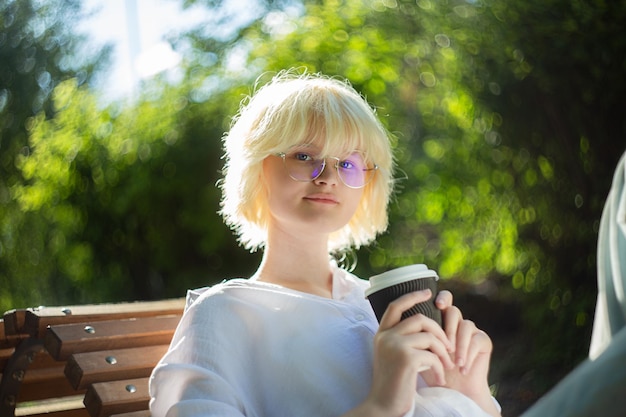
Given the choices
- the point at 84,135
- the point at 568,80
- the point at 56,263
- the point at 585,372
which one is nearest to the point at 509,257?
the point at 568,80

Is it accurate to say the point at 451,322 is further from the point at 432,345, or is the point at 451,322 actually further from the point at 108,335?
the point at 108,335

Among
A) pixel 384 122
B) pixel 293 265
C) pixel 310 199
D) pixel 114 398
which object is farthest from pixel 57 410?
pixel 384 122

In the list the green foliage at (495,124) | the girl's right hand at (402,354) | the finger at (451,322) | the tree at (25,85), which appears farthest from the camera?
the tree at (25,85)

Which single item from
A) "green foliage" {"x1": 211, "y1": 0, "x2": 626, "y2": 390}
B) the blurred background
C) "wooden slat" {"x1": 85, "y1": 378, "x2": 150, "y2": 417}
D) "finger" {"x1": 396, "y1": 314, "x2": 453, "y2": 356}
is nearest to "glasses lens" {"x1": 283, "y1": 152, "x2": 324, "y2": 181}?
"finger" {"x1": 396, "y1": 314, "x2": 453, "y2": 356}

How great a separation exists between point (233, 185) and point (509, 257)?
3.49 metres

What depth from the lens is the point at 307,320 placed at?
191 centimetres

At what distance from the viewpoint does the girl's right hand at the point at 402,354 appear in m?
1.64

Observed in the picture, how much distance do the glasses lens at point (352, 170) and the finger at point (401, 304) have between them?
0.41 m

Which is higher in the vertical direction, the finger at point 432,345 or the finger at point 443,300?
the finger at point 443,300

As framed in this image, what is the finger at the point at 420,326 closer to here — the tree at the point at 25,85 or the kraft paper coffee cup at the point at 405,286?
the kraft paper coffee cup at the point at 405,286

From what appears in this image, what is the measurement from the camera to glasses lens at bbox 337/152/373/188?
Result: 1.99 metres

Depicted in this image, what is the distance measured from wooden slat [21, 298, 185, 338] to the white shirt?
651 millimetres

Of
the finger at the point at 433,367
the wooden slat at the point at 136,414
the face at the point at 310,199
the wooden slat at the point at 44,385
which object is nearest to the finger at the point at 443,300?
the finger at the point at 433,367

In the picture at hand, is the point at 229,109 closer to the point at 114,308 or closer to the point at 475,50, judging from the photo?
the point at 475,50
